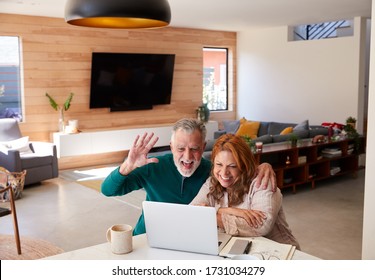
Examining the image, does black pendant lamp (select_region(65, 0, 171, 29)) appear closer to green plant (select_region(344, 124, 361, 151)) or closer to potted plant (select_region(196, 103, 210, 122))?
green plant (select_region(344, 124, 361, 151))

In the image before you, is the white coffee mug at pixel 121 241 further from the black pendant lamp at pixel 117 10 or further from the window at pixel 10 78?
the window at pixel 10 78

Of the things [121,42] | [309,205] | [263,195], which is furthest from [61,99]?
[263,195]

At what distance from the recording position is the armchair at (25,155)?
6.23m

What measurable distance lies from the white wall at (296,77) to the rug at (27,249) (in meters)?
5.81

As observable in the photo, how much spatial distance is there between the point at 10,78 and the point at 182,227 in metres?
6.41

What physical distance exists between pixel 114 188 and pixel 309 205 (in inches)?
146

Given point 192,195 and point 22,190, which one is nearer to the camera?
point 192,195

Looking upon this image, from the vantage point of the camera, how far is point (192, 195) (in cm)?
256

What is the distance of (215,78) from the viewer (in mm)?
10141

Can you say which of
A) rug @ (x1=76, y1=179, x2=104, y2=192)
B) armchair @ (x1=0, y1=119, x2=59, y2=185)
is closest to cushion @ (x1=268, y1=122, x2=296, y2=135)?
rug @ (x1=76, y1=179, x2=104, y2=192)

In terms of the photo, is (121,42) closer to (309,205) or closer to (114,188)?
(309,205)

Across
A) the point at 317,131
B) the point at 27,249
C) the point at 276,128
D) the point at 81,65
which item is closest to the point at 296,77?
the point at 276,128

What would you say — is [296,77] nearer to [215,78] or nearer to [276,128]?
[276,128]
